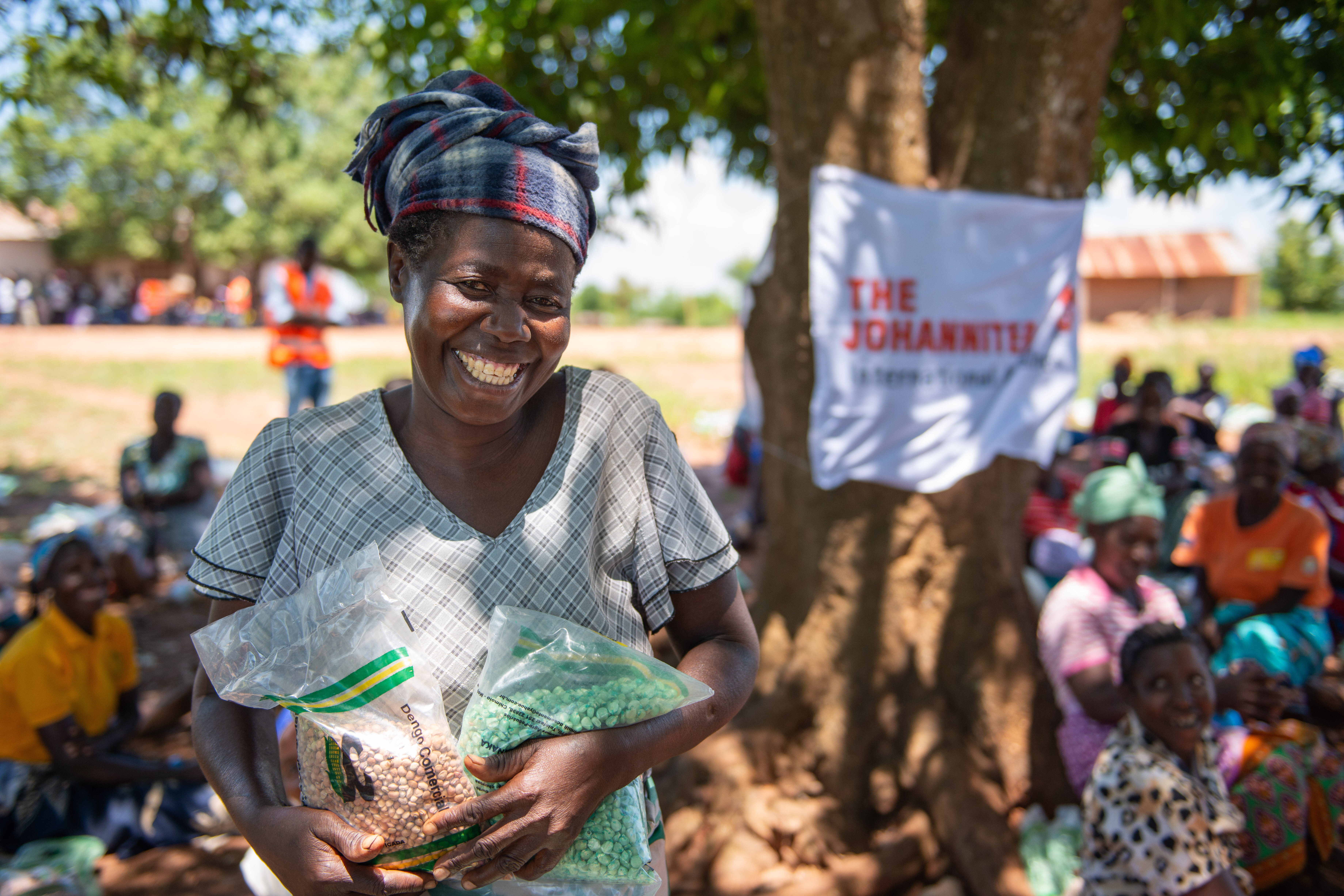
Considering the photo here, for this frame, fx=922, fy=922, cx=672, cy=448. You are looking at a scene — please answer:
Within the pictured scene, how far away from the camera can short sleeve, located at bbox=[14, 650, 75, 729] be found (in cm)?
315

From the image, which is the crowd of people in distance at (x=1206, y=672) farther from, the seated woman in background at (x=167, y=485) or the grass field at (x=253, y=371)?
the seated woman in background at (x=167, y=485)

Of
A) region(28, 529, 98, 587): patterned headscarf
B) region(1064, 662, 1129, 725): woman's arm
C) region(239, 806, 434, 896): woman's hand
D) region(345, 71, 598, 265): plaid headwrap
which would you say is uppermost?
region(345, 71, 598, 265): plaid headwrap

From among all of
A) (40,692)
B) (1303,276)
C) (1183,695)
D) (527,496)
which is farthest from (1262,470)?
(1303,276)

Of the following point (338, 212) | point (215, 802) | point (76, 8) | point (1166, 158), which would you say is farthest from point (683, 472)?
point (338, 212)

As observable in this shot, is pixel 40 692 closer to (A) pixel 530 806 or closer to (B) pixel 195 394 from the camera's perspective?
(A) pixel 530 806

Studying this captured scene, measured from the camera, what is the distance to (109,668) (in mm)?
3555

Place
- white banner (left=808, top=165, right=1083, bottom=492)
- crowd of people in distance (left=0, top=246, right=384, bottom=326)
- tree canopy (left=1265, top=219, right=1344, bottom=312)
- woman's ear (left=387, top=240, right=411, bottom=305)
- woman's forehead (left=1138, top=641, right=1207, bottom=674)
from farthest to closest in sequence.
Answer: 1. tree canopy (left=1265, top=219, right=1344, bottom=312)
2. crowd of people in distance (left=0, top=246, right=384, bottom=326)
3. white banner (left=808, top=165, right=1083, bottom=492)
4. woman's forehead (left=1138, top=641, right=1207, bottom=674)
5. woman's ear (left=387, top=240, right=411, bottom=305)

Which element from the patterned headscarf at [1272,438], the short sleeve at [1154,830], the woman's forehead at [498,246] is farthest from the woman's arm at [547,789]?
the patterned headscarf at [1272,438]

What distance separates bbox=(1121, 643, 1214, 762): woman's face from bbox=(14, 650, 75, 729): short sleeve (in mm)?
3466

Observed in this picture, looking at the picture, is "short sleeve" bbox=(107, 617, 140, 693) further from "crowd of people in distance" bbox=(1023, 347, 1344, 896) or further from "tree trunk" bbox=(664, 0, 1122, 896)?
"crowd of people in distance" bbox=(1023, 347, 1344, 896)

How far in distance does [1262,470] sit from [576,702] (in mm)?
4078

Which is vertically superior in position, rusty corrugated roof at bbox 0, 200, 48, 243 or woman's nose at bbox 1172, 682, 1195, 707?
rusty corrugated roof at bbox 0, 200, 48, 243

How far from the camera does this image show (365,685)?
1128 millimetres

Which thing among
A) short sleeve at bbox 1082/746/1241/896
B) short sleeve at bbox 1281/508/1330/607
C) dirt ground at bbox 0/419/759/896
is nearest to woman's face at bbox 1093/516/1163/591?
short sleeve at bbox 1082/746/1241/896
